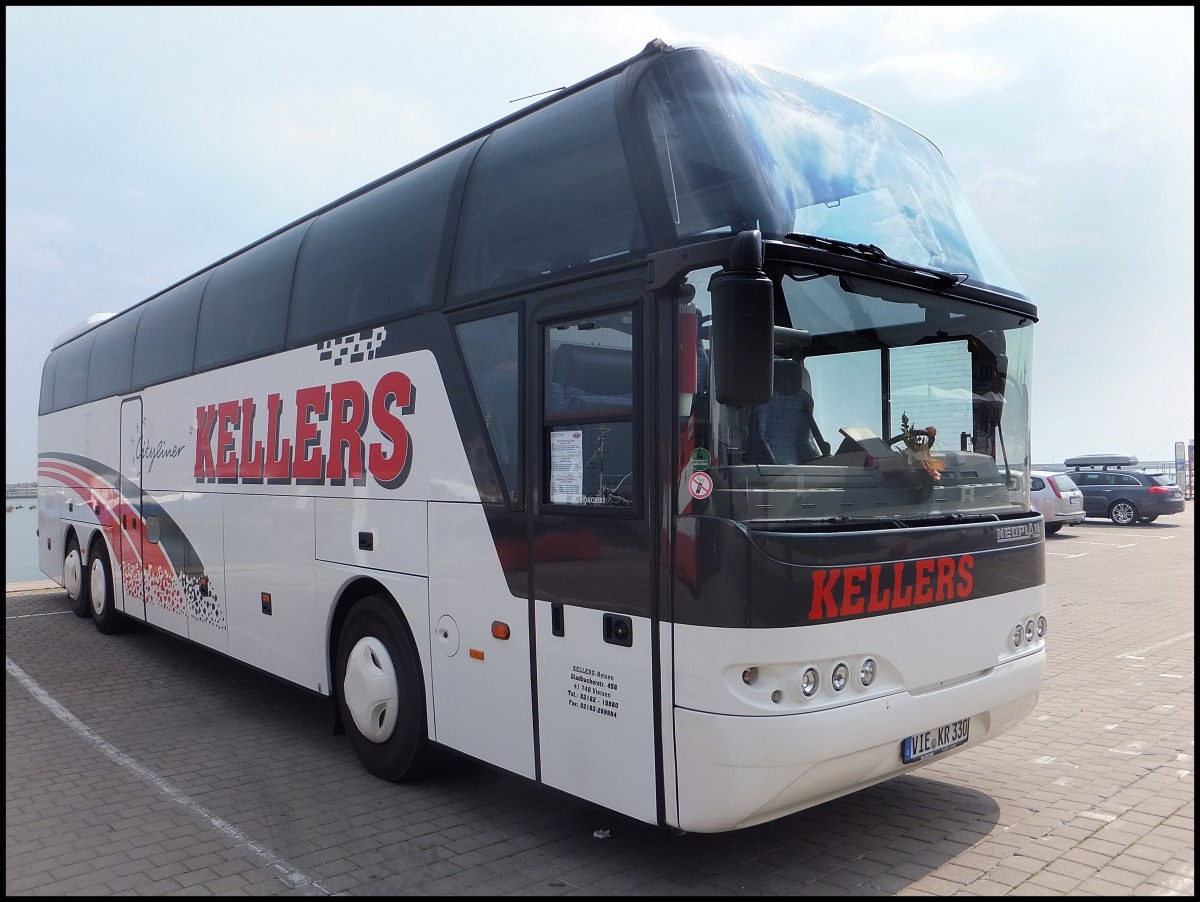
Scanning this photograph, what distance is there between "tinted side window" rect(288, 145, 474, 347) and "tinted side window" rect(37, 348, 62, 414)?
→ 871 centimetres

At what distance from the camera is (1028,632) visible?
4996mm

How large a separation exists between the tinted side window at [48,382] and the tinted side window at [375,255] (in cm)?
871

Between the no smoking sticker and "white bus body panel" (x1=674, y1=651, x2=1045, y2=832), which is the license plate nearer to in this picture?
"white bus body panel" (x1=674, y1=651, x2=1045, y2=832)

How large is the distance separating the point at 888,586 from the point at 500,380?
2.19 metres

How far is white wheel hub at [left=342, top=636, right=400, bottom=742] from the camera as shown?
5770 mm

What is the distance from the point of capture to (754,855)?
4.57 m

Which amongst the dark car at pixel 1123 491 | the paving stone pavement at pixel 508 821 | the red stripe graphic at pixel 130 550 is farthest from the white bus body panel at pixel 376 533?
the dark car at pixel 1123 491

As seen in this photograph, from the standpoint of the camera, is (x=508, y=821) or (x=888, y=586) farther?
(x=508, y=821)

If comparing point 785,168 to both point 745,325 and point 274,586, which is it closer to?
point 745,325

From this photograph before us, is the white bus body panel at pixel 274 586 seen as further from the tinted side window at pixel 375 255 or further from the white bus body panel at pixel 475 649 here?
the white bus body panel at pixel 475 649

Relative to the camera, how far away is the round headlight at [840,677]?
3.96 m

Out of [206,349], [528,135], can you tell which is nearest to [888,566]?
[528,135]

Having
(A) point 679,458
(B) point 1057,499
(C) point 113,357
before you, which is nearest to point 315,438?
(A) point 679,458

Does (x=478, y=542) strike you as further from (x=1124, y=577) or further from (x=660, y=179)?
(x=1124, y=577)
